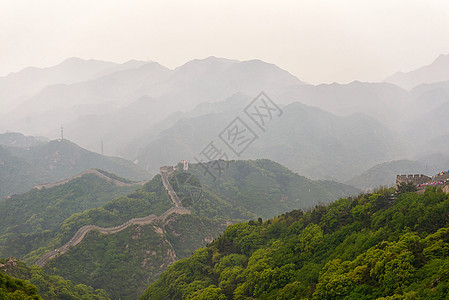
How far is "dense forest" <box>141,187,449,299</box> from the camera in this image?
66.3 feet

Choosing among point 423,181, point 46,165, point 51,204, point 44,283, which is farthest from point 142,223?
point 46,165

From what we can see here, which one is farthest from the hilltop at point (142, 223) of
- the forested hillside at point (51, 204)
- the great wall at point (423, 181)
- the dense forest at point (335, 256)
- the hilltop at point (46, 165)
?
the great wall at point (423, 181)

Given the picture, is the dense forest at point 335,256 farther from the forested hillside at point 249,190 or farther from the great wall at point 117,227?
the forested hillside at point 249,190

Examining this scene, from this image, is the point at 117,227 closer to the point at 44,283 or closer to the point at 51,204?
the point at 44,283

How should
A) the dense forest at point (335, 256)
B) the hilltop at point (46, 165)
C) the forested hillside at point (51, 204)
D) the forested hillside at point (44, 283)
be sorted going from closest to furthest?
the dense forest at point (335, 256), the forested hillside at point (44, 283), the forested hillside at point (51, 204), the hilltop at point (46, 165)

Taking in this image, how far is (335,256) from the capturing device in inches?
1071

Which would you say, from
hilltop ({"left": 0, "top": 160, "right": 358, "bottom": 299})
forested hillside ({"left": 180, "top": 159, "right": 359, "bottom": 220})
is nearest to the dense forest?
hilltop ({"left": 0, "top": 160, "right": 358, "bottom": 299})

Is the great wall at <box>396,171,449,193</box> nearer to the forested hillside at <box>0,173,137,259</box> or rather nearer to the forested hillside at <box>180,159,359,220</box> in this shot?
the forested hillside at <box>180,159,359,220</box>

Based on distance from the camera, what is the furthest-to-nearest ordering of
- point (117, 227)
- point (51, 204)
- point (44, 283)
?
point (51, 204) < point (117, 227) < point (44, 283)

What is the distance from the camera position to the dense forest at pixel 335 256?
20.2 m

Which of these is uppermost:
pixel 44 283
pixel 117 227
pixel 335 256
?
pixel 117 227

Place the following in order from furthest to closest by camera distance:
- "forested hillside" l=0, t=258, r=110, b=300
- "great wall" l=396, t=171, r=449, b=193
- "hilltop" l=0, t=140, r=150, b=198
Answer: "hilltop" l=0, t=140, r=150, b=198 → "forested hillside" l=0, t=258, r=110, b=300 → "great wall" l=396, t=171, r=449, b=193

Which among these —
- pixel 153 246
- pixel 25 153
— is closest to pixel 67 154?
pixel 25 153

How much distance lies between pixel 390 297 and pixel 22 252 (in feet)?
197
